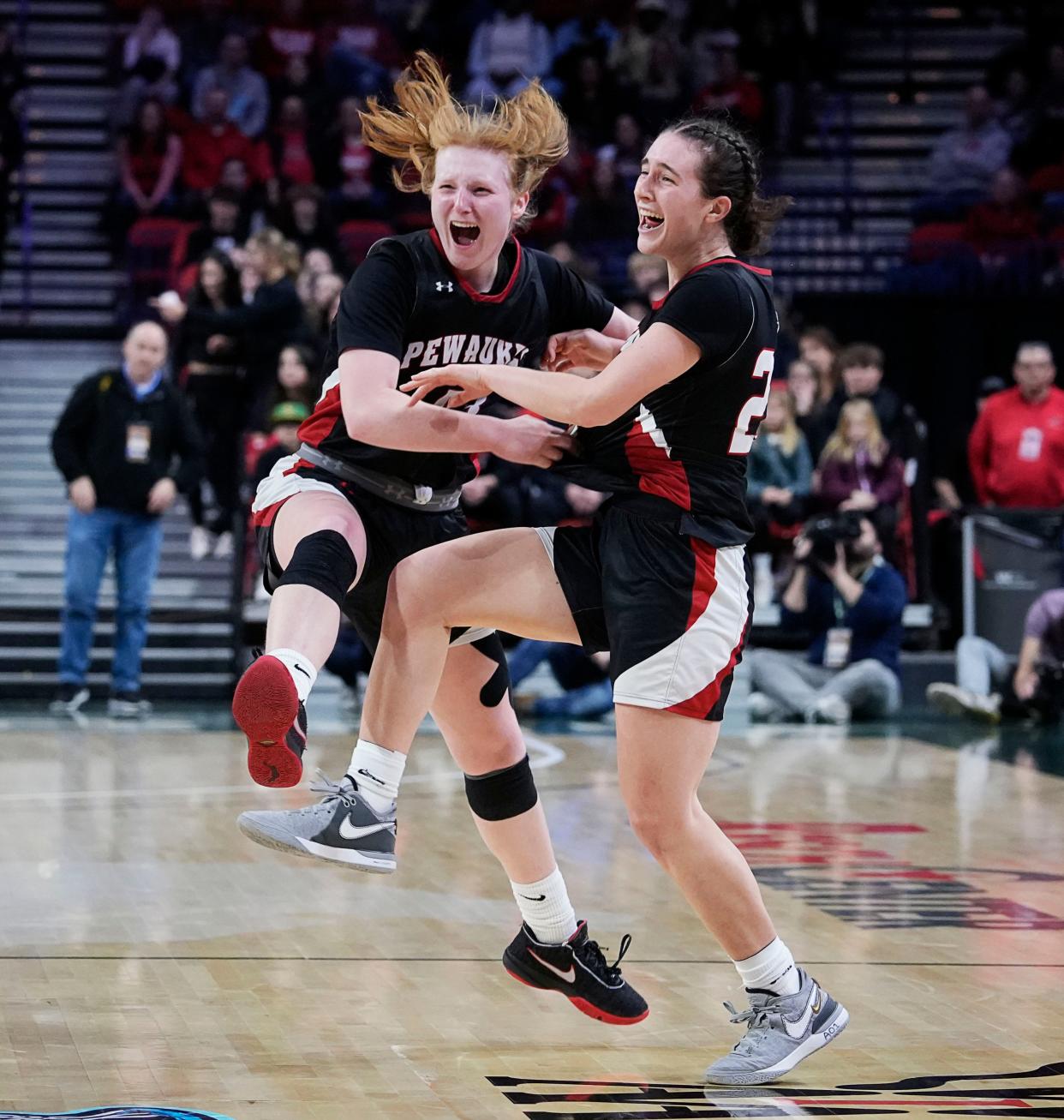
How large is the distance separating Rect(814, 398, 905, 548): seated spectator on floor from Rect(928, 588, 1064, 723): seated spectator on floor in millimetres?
929

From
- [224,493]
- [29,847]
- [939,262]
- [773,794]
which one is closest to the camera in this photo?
[29,847]

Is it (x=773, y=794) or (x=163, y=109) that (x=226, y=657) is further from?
(x=163, y=109)

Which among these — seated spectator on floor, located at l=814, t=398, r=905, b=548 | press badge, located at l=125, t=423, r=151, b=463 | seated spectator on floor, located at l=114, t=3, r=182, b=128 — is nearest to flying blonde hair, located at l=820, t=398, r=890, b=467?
seated spectator on floor, located at l=814, t=398, r=905, b=548

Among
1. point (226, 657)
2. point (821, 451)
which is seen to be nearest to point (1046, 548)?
point (821, 451)

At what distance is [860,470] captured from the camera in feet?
36.0

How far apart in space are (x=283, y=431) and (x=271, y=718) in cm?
672

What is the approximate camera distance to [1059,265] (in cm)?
1459

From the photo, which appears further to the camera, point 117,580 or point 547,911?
point 117,580

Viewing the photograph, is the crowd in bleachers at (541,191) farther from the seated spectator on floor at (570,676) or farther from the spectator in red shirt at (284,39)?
A: the seated spectator on floor at (570,676)

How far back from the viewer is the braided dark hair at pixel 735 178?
153 inches

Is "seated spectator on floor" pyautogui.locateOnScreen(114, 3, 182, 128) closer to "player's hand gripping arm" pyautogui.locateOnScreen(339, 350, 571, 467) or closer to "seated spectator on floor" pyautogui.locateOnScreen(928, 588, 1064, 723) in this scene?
"seated spectator on floor" pyautogui.locateOnScreen(928, 588, 1064, 723)

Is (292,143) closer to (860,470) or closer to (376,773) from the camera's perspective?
(860,470)

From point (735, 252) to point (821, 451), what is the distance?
7370 mm

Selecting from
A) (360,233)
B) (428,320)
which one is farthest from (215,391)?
(428,320)
